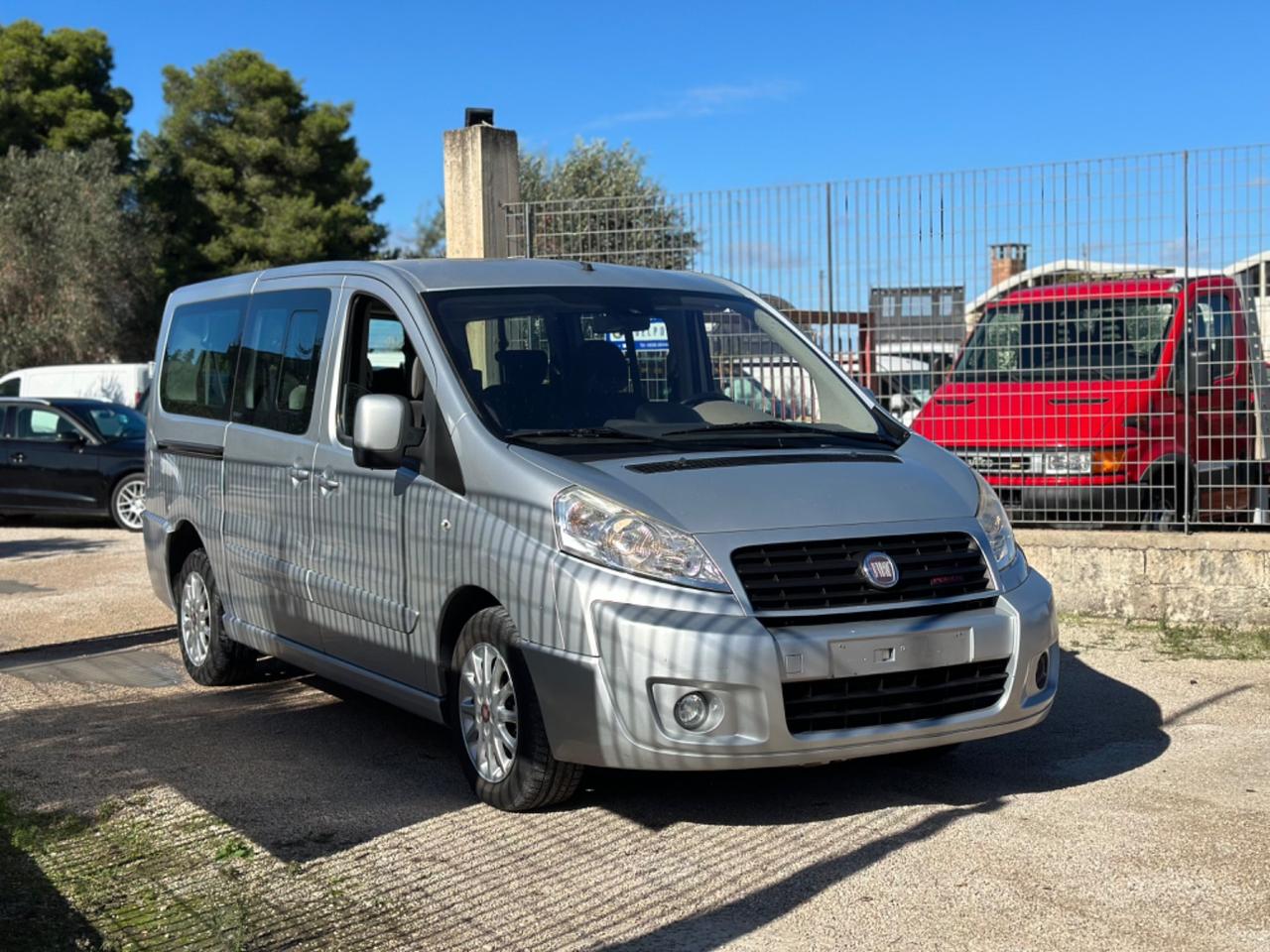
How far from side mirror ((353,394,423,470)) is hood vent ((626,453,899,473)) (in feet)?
3.19

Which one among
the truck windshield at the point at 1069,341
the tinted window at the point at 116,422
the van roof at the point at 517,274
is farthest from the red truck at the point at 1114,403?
the tinted window at the point at 116,422

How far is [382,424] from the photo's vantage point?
5809mm

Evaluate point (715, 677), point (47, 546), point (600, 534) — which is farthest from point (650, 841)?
point (47, 546)

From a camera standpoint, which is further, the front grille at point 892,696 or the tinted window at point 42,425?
the tinted window at point 42,425

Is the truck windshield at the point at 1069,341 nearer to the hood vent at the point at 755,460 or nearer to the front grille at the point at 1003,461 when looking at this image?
the front grille at the point at 1003,461

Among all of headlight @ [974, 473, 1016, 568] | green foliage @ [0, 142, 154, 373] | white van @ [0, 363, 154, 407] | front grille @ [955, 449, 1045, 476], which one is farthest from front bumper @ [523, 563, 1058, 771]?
green foliage @ [0, 142, 154, 373]

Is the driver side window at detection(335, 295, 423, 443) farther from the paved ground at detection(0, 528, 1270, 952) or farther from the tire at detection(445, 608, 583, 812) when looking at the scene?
the paved ground at detection(0, 528, 1270, 952)

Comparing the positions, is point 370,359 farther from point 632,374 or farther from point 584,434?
point 584,434

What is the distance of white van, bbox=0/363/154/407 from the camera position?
2334cm

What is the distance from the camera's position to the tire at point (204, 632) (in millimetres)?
8023

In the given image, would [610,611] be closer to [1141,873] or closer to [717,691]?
[717,691]

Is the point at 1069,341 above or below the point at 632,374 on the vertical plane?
above

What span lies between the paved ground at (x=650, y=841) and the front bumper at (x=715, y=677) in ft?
1.10

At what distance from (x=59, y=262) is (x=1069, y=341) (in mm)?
33662
